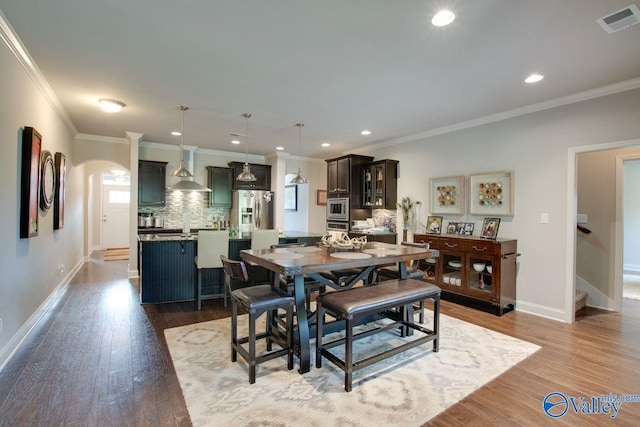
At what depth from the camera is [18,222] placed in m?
2.85

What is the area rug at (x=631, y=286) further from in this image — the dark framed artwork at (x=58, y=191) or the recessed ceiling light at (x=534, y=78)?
the dark framed artwork at (x=58, y=191)

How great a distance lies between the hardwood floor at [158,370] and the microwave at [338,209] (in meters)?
2.73

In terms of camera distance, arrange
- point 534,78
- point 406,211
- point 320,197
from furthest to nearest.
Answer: point 320,197
point 406,211
point 534,78

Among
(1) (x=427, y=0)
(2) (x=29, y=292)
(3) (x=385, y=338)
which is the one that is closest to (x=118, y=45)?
(1) (x=427, y=0)

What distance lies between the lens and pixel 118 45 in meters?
2.55

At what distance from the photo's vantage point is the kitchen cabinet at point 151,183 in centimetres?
604

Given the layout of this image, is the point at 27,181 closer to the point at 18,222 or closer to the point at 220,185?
the point at 18,222

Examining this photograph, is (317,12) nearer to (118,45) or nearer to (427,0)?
(427,0)

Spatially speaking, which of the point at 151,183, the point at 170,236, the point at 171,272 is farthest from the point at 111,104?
the point at 151,183

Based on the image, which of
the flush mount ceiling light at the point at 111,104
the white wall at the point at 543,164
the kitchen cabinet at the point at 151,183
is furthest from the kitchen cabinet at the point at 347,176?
the flush mount ceiling light at the point at 111,104

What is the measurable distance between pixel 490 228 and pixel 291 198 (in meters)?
5.24

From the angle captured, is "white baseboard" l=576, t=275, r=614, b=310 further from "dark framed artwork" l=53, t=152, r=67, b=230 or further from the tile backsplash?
"dark framed artwork" l=53, t=152, r=67, b=230

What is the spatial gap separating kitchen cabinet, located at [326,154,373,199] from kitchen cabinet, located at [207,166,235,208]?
2.35 meters

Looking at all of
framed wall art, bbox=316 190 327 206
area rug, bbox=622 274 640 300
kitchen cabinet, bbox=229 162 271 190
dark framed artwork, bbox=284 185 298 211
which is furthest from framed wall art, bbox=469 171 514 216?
dark framed artwork, bbox=284 185 298 211
